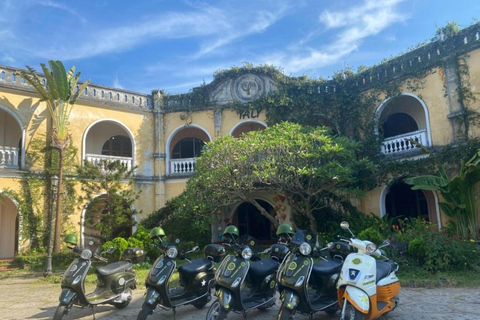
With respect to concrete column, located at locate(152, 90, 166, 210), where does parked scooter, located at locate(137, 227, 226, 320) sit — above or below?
below

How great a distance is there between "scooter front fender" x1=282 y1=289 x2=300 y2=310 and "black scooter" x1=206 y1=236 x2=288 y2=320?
593 millimetres

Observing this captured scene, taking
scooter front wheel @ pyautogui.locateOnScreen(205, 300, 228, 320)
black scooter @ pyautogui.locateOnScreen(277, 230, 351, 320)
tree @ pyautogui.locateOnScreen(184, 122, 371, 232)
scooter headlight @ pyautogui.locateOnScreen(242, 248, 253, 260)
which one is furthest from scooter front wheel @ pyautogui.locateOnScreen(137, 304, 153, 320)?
tree @ pyautogui.locateOnScreen(184, 122, 371, 232)

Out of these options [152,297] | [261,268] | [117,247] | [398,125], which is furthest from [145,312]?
[398,125]

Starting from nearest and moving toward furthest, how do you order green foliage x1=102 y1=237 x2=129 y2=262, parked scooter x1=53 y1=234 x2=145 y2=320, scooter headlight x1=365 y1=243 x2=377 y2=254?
1. scooter headlight x1=365 y1=243 x2=377 y2=254
2. parked scooter x1=53 y1=234 x2=145 y2=320
3. green foliage x1=102 y1=237 x2=129 y2=262

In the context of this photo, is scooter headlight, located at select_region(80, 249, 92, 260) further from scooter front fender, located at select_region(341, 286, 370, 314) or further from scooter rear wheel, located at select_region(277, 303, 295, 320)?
scooter front fender, located at select_region(341, 286, 370, 314)

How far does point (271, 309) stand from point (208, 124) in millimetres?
9817

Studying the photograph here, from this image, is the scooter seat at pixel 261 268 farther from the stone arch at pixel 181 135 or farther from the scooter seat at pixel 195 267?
the stone arch at pixel 181 135

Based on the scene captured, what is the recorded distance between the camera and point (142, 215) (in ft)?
45.9

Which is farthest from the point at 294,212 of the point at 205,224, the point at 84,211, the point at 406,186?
the point at 84,211

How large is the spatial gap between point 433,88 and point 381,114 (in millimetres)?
2009

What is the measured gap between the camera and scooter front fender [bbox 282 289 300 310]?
430cm

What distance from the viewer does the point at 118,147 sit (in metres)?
15.6

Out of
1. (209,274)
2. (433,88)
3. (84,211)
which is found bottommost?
(209,274)

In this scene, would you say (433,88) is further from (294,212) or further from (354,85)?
(294,212)
